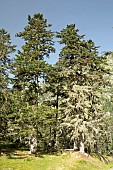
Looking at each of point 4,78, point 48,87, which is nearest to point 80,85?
point 48,87

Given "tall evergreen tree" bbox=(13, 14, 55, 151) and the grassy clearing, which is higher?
"tall evergreen tree" bbox=(13, 14, 55, 151)

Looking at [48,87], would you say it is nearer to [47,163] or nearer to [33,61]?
[33,61]

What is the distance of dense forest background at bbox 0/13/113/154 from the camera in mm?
24000

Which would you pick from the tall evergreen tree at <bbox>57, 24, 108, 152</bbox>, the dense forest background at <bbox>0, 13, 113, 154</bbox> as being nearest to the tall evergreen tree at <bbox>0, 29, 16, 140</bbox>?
the dense forest background at <bbox>0, 13, 113, 154</bbox>

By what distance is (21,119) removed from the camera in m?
23.8

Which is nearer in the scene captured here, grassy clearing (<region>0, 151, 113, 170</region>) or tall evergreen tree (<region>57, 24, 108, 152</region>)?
grassy clearing (<region>0, 151, 113, 170</region>)

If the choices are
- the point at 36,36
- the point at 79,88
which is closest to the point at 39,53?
the point at 36,36

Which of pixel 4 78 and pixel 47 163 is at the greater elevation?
pixel 4 78

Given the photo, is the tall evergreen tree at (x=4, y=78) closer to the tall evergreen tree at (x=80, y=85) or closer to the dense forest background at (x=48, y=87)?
the dense forest background at (x=48, y=87)

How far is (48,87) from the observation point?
3009 cm

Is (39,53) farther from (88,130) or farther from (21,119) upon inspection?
(88,130)

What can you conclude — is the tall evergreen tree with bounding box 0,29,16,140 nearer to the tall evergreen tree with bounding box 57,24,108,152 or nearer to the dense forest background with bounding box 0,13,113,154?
the dense forest background with bounding box 0,13,113,154

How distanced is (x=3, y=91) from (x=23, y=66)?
4.57 metres

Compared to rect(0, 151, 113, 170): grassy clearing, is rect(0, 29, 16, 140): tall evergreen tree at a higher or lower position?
→ higher
